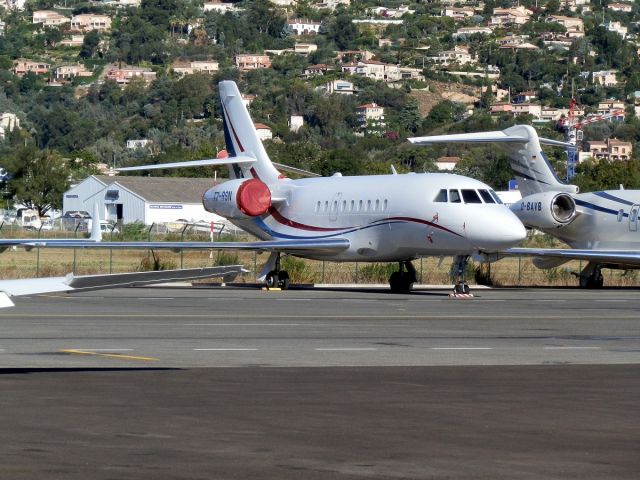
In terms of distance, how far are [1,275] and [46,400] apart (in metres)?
31.9

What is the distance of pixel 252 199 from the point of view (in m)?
45.0

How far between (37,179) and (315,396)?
11465cm

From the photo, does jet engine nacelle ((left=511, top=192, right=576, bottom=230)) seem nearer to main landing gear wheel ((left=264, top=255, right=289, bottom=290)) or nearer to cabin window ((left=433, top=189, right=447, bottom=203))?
cabin window ((left=433, top=189, right=447, bottom=203))

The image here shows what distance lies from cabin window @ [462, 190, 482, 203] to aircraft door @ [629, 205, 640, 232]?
27.3 ft

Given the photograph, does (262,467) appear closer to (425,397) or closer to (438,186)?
(425,397)

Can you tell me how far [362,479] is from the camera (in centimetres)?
1087

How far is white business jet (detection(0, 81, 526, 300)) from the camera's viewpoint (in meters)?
38.5

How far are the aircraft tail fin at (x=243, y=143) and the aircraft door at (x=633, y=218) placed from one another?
34.0 feet

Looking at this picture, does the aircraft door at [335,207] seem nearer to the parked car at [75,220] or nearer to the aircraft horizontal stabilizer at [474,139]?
the aircraft horizontal stabilizer at [474,139]

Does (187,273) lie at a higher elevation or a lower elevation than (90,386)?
higher

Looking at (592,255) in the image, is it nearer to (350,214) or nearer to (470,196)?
(470,196)

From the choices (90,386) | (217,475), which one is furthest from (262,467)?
(90,386)

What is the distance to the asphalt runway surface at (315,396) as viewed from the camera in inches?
456

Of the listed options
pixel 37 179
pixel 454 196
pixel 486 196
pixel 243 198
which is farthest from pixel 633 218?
pixel 37 179
